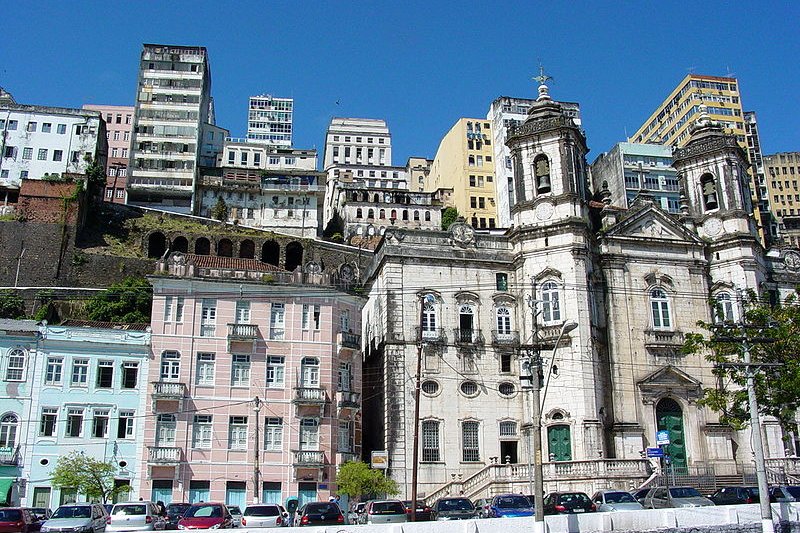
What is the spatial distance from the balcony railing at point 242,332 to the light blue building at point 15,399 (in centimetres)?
993

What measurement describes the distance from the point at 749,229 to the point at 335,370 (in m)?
30.7

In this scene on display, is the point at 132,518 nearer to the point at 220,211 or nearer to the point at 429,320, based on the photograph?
the point at 429,320

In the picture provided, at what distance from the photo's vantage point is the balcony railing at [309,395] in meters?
44.0

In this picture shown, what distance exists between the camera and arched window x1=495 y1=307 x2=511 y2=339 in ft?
167

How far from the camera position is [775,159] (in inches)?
5157

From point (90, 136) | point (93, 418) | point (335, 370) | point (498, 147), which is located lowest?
point (93, 418)

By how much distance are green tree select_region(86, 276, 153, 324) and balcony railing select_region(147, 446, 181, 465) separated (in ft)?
65.9

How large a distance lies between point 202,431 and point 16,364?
10201 mm

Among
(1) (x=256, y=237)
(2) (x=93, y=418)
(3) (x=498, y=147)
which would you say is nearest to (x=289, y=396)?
(2) (x=93, y=418)

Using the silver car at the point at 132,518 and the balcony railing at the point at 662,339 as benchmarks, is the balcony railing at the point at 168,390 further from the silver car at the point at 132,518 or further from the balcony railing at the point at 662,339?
the balcony railing at the point at 662,339

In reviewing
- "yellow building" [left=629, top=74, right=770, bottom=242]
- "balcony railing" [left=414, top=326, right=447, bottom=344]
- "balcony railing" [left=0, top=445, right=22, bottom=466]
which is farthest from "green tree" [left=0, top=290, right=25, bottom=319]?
"yellow building" [left=629, top=74, right=770, bottom=242]

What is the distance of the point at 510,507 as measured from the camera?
32.2 metres

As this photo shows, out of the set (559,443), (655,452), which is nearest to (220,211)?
(559,443)

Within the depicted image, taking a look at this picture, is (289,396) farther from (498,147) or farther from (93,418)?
(498,147)
